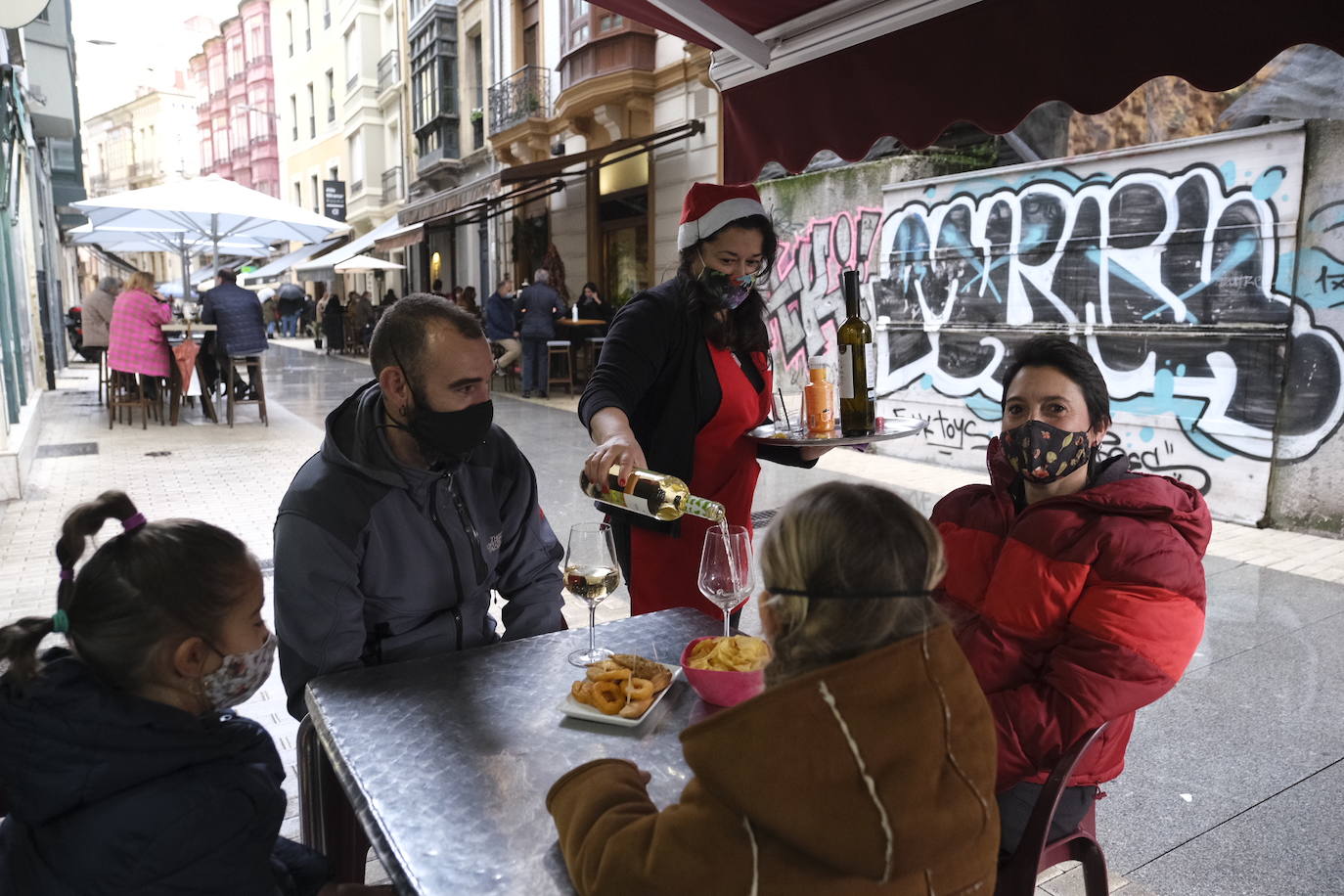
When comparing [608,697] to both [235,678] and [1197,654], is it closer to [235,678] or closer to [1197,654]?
[235,678]

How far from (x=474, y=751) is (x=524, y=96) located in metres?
19.6

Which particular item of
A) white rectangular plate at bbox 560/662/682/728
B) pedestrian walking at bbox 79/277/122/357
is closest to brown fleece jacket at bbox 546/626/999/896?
white rectangular plate at bbox 560/662/682/728

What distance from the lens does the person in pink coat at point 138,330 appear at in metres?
11.2

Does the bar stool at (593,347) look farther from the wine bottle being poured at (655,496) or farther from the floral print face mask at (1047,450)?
the floral print face mask at (1047,450)

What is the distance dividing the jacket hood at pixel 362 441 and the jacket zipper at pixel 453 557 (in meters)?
0.09

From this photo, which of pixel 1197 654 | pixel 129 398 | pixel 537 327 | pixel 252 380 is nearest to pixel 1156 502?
pixel 1197 654

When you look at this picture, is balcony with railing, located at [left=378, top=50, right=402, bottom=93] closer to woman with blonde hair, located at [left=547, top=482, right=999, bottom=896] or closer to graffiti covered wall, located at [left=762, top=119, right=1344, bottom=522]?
graffiti covered wall, located at [left=762, top=119, right=1344, bottom=522]

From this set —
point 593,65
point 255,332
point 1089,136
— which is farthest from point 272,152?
point 1089,136

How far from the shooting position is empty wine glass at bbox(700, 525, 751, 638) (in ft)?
6.73

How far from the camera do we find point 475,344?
239 centimetres

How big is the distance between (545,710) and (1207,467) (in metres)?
6.69

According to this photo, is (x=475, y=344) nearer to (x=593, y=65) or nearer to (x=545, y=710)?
(x=545, y=710)

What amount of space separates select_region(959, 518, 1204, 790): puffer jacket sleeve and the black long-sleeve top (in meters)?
1.19

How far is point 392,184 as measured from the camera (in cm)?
3294
